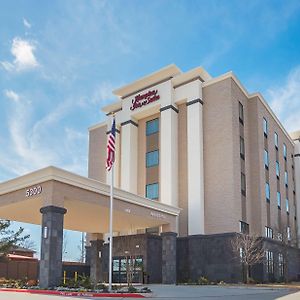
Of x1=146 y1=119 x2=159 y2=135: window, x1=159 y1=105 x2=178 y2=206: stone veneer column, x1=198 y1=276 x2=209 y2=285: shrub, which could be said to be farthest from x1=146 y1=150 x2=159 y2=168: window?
x1=198 y1=276 x2=209 y2=285: shrub

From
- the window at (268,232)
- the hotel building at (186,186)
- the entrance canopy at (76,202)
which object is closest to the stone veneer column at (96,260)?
the hotel building at (186,186)

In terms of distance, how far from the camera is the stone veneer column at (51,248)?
83.0 feet

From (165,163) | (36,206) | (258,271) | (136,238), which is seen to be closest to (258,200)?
(258,271)

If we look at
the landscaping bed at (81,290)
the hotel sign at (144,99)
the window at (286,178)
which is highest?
the hotel sign at (144,99)

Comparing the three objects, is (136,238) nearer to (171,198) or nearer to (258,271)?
(171,198)

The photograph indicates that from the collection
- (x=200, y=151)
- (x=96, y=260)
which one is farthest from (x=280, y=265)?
(x=96, y=260)

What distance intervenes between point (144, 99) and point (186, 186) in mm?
11063

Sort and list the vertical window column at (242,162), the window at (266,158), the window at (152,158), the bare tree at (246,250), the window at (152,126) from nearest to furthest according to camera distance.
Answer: the bare tree at (246,250), the vertical window column at (242,162), the window at (152,158), the window at (266,158), the window at (152,126)

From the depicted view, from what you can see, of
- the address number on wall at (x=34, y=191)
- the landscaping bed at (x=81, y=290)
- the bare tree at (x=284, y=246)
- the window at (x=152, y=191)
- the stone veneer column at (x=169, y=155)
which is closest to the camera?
the landscaping bed at (x=81, y=290)

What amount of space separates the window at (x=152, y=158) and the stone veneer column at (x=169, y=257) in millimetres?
9867

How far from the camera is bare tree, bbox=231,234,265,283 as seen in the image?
1469 inches

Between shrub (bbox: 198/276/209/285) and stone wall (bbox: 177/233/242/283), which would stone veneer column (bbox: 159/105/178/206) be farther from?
shrub (bbox: 198/276/209/285)

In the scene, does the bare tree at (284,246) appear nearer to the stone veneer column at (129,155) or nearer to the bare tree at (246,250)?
the bare tree at (246,250)

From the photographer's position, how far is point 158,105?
4631 centimetres
